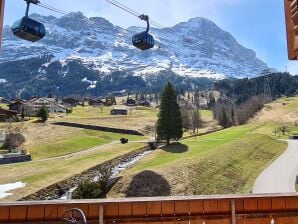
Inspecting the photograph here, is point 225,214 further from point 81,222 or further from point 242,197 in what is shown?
point 81,222

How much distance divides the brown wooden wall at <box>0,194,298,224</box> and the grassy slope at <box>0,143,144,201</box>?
3795cm

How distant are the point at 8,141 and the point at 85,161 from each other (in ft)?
87.1

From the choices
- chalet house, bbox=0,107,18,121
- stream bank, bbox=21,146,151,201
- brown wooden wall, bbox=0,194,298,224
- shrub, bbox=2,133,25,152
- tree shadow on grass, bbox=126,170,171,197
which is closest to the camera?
brown wooden wall, bbox=0,194,298,224

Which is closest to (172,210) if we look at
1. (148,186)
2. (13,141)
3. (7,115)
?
(148,186)

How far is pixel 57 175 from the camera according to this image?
52.9 m

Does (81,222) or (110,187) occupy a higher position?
(81,222)

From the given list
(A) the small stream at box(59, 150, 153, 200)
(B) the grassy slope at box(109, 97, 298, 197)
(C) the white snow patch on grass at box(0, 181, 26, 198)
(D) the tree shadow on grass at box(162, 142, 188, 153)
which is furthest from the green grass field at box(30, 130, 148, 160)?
(C) the white snow patch on grass at box(0, 181, 26, 198)

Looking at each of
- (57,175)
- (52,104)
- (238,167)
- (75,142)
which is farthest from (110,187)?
(52,104)

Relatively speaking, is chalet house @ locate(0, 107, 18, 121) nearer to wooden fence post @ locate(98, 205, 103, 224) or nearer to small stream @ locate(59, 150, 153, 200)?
small stream @ locate(59, 150, 153, 200)

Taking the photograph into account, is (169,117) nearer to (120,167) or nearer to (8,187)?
(120,167)

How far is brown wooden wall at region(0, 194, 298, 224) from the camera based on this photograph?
6.53m

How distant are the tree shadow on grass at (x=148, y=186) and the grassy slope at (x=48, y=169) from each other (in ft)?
33.8

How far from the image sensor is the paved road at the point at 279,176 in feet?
139

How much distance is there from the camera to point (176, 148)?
72750 millimetres
